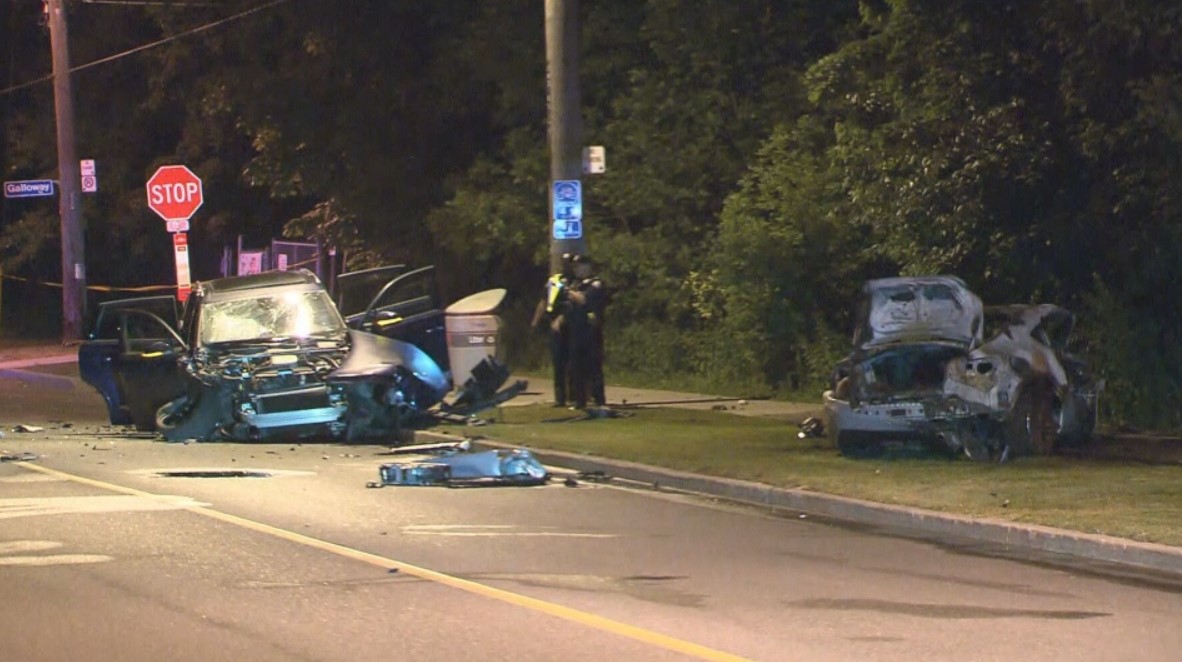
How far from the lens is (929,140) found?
19906mm

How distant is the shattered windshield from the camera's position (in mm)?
19609

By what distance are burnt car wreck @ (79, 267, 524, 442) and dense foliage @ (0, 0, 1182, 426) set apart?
5.01m

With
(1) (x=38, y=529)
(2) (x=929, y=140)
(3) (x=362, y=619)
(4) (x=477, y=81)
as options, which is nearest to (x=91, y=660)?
(3) (x=362, y=619)

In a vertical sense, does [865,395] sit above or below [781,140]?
below

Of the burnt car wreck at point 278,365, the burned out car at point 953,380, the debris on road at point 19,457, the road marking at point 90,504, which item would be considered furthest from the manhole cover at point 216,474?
the burned out car at point 953,380

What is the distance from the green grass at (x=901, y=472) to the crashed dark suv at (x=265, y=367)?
137 cm

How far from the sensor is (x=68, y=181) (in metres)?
36.9

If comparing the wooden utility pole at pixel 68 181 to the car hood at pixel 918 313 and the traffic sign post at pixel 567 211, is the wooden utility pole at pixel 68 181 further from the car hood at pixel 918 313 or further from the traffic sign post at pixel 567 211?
the car hood at pixel 918 313

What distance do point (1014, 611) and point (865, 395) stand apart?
651cm

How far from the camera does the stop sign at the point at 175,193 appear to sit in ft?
95.2

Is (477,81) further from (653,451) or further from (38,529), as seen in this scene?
(38,529)

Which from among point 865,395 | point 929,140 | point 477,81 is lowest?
point 865,395

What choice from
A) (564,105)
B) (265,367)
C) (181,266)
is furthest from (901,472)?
(181,266)

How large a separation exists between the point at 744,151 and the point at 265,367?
31.4ft
